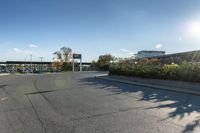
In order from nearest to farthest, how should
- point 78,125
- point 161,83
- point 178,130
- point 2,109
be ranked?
point 178,130
point 78,125
point 2,109
point 161,83

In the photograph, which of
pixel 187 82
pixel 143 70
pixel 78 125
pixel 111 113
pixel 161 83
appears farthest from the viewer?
pixel 143 70

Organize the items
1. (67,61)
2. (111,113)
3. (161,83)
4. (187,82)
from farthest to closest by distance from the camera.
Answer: (67,61), (161,83), (187,82), (111,113)

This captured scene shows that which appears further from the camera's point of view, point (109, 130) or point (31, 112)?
point (31, 112)

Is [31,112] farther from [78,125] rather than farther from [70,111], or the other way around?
[78,125]

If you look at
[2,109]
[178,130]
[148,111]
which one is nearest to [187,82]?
[148,111]

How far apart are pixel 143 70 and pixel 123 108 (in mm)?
15008

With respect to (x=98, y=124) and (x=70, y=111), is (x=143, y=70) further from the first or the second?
(x=98, y=124)

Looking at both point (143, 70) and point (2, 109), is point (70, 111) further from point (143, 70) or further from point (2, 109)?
point (143, 70)

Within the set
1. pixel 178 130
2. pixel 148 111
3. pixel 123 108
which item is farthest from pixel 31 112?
pixel 178 130

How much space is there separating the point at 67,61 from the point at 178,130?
78.0 m

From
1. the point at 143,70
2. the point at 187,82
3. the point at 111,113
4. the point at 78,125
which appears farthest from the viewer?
the point at 143,70

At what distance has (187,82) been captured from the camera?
54.3ft

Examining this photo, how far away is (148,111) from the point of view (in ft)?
27.6

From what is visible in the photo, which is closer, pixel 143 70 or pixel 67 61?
pixel 143 70
